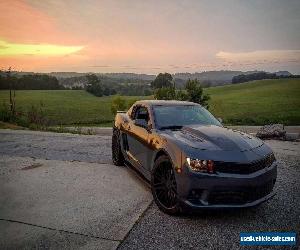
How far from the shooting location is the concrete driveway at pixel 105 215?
4.03 m

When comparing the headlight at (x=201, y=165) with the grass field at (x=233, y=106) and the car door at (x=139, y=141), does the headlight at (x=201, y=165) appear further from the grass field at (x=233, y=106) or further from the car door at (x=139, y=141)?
the grass field at (x=233, y=106)

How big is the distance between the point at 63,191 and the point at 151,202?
5.46ft

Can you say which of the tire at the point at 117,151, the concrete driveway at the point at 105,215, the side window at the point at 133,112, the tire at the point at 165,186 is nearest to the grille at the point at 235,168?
the tire at the point at 165,186

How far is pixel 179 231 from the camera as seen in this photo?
14.0 ft

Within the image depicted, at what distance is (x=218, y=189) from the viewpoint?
4.11m

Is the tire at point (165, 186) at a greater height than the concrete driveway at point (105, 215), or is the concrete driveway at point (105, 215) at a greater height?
the tire at point (165, 186)

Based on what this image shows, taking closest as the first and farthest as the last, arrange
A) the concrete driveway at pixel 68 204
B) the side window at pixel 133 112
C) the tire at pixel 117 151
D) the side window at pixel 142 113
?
the concrete driveway at pixel 68 204 → the side window at pixel 142 113 → the side window at pixel 133 112 → the tire at pixel 117 151

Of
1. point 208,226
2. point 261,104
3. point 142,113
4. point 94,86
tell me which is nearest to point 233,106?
point 261,104

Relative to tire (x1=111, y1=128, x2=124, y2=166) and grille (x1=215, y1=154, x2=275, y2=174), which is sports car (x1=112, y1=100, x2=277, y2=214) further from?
tire (x1=111, y1=128, x2=124, y2=166)

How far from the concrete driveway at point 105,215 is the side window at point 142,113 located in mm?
1290

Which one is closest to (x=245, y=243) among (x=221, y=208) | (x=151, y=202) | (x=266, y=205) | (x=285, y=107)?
(x=221, y=208)

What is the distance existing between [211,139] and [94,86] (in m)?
101

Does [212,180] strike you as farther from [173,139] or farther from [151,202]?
[151,202]

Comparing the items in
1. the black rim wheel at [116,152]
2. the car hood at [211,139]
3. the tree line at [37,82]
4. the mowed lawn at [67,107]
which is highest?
the tree line at [37,82]
